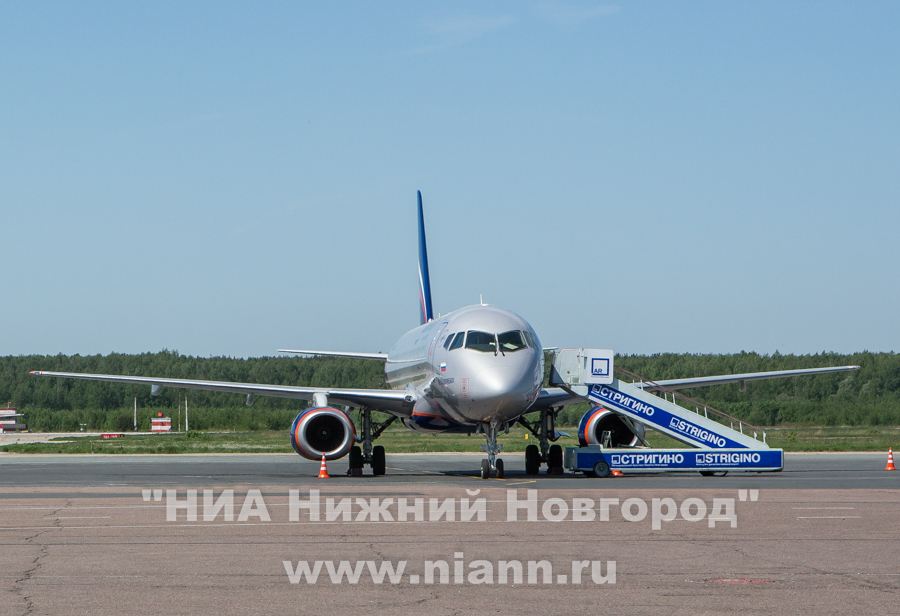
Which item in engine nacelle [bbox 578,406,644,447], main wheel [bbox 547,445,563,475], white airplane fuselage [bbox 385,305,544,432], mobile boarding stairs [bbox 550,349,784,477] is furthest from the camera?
engine nacelle [bbox 578,406,644,447]

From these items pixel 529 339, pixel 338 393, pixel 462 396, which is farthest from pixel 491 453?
pixel 338 393

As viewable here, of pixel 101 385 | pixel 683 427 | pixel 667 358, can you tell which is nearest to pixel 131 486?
pixel 683 427

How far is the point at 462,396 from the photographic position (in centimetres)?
2291

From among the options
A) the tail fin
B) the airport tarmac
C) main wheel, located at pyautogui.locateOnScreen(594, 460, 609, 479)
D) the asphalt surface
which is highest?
the tail fin

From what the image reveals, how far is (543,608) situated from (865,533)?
640 cm

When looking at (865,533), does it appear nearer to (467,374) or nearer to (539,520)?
(539,520)

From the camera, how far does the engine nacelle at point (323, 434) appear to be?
25344 millimetres

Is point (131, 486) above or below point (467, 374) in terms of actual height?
below

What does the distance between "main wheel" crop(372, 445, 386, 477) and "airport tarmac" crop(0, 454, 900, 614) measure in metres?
4.56

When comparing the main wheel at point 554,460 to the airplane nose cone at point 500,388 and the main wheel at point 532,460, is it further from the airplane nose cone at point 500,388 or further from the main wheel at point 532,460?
the airplane nose cone at point 500,388

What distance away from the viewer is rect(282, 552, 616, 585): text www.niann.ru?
9.27 m

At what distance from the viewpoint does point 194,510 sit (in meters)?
16.1

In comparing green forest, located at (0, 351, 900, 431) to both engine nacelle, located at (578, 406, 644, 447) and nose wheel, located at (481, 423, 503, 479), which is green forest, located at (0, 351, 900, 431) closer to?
Result: engine nacelle, located at (578, 406, 644, 447)

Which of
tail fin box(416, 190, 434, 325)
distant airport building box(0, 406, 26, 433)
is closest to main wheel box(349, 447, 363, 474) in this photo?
tail fin box(416, 190, 434, 325)
